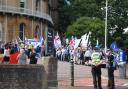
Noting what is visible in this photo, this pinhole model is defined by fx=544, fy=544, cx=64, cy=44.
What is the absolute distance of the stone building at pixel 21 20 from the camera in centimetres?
7488

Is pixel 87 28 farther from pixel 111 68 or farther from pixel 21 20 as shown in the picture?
pixel 111 68

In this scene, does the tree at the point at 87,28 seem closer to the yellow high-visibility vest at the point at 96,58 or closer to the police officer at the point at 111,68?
the police officer at the point at 111,68

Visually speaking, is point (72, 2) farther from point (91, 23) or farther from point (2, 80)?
point (2, 80)

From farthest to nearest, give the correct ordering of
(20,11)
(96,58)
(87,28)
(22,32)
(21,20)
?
(22,32)
(21,20)
(20,11)
(87,28)
(96,58)

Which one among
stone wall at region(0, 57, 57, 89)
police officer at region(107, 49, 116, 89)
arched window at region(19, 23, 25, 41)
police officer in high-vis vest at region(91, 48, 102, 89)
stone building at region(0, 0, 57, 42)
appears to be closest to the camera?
stone wall at region(0, 57, 57, 89)

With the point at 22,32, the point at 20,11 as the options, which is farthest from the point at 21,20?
the point at 22,32

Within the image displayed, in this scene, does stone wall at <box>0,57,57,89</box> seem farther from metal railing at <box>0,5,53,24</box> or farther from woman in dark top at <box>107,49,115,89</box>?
metal railing at <box>0,5,53,24</box>

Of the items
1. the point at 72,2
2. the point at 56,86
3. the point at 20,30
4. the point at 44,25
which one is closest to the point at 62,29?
the point at 72,2

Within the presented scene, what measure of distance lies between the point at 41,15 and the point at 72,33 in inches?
390

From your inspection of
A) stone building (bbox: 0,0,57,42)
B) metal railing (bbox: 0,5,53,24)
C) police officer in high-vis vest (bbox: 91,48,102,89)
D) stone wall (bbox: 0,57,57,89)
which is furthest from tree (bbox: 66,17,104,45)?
stone wall (bbox: 0,57,57,89)

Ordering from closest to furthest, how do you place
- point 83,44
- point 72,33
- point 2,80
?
point 2,80, point 83,44, point 72,33

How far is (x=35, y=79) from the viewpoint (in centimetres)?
2141

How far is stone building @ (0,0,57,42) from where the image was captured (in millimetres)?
74875

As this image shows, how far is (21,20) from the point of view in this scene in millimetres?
77688
